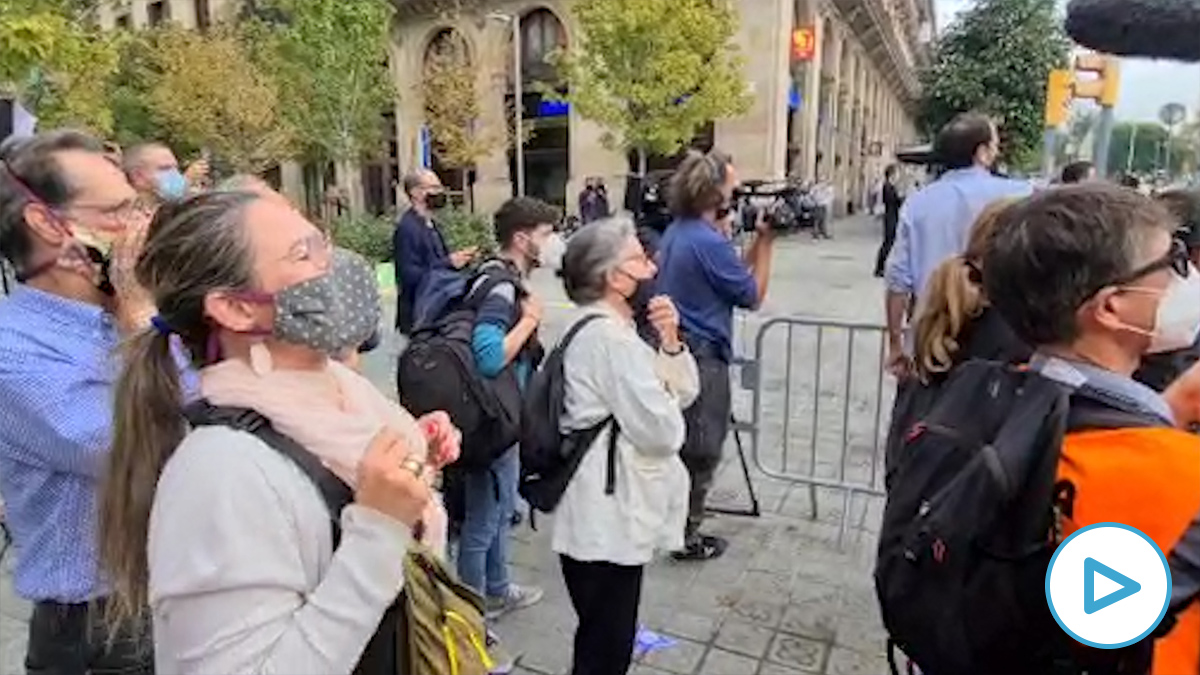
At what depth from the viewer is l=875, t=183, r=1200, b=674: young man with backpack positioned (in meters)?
1.29

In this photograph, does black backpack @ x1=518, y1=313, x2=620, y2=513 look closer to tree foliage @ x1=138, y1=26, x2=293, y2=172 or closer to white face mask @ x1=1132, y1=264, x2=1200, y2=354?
white face mask @ x1=1132, y1=264, x2=1200, y2=354

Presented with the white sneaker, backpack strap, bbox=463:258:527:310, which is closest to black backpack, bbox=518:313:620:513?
backpack strap, bbox=463:258:527:310

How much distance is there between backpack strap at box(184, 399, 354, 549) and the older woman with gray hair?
1495 mm

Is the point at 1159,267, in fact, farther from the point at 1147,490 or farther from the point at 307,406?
the point at 307,406

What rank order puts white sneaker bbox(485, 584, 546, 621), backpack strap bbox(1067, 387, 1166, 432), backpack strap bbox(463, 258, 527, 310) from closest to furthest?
backpack strap bbox(1067, 387, 1166, 432) < backpack strap bbox(463, 258, 527, 310) < white sneaker bbox(485, 584, 546, 621)

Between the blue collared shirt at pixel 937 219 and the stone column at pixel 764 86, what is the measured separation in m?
21.1

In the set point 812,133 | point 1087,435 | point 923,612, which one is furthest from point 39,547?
point 812,133

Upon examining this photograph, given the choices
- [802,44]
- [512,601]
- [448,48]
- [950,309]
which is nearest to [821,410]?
[512,601]

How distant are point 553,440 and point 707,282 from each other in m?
1.58

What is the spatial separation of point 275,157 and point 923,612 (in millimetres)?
29078

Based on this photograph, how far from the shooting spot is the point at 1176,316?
1.47 metres

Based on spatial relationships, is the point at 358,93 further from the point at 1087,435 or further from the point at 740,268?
the point at 1087,435

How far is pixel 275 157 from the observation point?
27.7 metres

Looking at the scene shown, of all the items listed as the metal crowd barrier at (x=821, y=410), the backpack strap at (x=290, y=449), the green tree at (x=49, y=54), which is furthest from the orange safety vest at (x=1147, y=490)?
the green tree at (x=49, y=54)
